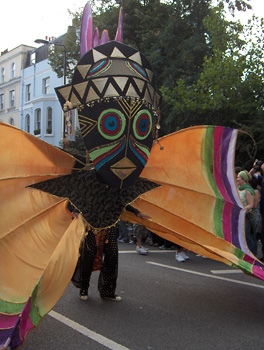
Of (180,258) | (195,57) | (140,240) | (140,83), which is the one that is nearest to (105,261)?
(140,83)

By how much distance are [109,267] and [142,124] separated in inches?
75.2

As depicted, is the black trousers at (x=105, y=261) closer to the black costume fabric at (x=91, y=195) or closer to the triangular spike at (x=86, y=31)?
the black costume fabric at (x=91, y=195)

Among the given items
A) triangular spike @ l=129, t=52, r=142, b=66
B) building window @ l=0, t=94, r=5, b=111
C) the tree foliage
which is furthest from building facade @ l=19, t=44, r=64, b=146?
triangular spike @ l=129, t=52, r=142, b=66

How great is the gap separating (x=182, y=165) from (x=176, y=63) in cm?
1135

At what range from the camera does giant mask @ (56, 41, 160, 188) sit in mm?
3811

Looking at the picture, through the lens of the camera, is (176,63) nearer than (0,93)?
Yes

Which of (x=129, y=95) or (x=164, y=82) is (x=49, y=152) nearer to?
(x=129, y=95)

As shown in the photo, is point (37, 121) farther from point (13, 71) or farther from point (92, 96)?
point (92, 96)

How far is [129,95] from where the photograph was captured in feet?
12.6

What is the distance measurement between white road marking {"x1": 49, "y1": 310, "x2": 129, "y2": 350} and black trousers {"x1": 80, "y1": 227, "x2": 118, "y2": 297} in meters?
0.63

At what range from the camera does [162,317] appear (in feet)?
14.2

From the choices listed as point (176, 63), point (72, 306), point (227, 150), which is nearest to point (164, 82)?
point (176, 63)

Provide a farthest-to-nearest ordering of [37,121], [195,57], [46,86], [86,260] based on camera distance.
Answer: [37,121] < [46,86] < [195,57] < [86,260]

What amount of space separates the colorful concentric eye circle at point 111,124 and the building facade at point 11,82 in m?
31.1
